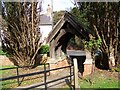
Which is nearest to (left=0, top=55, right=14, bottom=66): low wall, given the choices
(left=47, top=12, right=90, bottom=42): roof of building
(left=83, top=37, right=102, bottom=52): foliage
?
(left=47, top=12, right=90, bottom=42): roof of building

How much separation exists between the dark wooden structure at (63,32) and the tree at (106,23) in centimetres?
61

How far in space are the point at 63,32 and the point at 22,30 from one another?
3262 mm

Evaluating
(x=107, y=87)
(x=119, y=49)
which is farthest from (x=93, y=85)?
(x=119, y=49)

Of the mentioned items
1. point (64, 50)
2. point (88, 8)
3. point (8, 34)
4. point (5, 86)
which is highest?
point (88, 8)

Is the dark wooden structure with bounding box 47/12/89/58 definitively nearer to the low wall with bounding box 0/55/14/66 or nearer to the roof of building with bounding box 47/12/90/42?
the roof of building with bounding box 47/12/90/42

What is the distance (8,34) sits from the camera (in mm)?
16500

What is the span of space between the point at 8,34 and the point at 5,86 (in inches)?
235

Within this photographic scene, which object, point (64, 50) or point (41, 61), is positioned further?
point (41, 61)

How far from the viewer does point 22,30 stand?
16016 millimetres

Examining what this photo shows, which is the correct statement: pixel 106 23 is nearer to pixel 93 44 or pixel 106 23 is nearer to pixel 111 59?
pixel 93 44

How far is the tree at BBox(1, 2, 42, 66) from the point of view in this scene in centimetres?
1598

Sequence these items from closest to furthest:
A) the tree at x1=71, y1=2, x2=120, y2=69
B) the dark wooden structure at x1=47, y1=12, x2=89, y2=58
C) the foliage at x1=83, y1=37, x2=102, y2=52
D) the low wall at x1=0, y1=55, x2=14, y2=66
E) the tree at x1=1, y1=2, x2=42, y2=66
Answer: the tree at x1=71, y1=2, x2=120, y2=69 → the foliage at x1=83, y1=37, x2=102, y2=52 → the dark wooden structure at x1=47, y1=12, x2=89, y2=58 → the tree at x1=1, y1=2, x2=42, y2=66 → the low wall at x1=0, y1=55, x2=14, y2=66

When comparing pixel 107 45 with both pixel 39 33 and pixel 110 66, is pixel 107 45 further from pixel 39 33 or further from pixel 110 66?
pixel 39 33

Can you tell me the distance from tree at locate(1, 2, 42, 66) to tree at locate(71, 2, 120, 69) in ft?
14.0
